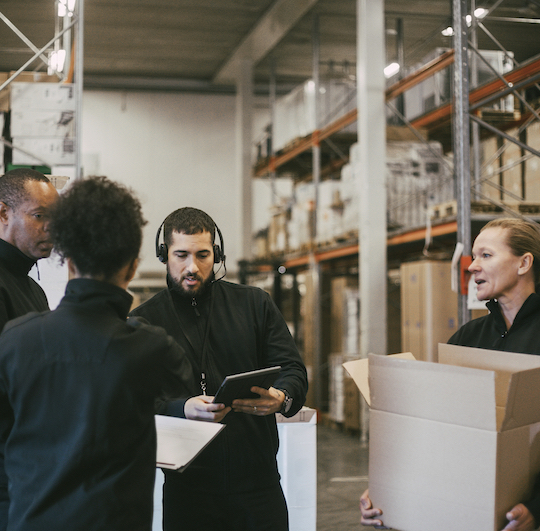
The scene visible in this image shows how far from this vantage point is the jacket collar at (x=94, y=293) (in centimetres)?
158

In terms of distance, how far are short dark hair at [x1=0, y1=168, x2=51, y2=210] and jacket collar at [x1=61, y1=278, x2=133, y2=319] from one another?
0.84 metres

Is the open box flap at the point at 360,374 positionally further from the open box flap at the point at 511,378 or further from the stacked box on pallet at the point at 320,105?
the stacked box on pallet at the point at 320,105

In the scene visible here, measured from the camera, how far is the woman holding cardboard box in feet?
7.95

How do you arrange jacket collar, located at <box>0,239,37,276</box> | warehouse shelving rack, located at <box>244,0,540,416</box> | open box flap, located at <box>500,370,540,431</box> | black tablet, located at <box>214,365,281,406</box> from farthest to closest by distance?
warehouse shelving rack, located at <box>244,0,540,416</box> → jacket collar, located at <box>0,239,37,276</box> → black tablet, located at <box>214,365,281,406</box> → open box flap, located at <box>500,370,540,431</box>

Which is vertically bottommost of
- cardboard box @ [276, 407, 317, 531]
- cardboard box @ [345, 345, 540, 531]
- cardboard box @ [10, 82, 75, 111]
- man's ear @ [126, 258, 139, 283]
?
cardboard box @ [276, 407, 317, 531]

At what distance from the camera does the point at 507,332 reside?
2.47 metres

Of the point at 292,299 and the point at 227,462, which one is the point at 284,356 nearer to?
the point at 227,462

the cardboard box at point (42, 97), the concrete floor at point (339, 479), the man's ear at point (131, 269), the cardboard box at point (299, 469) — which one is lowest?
the concrete floor at point (339, 479)

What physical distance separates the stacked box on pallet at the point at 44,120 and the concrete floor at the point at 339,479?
11.3 feet

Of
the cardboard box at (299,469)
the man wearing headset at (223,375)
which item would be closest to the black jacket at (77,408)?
the man wearing headset at (223,375)

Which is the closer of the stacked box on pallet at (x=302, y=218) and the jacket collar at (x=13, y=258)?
the jacket collar at (x=13, y=258)

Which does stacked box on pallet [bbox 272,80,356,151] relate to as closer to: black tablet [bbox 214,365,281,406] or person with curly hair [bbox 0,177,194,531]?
black tablet [bbox 214,365,281,406]

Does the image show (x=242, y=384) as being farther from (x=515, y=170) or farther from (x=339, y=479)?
(x=515, y=170)

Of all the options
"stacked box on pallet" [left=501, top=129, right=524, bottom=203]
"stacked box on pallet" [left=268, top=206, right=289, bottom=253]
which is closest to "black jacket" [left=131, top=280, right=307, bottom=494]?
"stacked box on pallet" [left=501, top=129, right=524, bottom=203]
